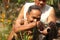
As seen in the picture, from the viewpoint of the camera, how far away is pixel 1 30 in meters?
5.00

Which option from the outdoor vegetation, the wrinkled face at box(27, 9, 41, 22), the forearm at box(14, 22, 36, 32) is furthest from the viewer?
the outdoor vegetation

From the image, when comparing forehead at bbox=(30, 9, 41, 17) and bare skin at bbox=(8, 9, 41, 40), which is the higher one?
forehead at bbox=(30, 9, 41, 17)

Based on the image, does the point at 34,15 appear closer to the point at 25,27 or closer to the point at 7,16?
the point at 25,27

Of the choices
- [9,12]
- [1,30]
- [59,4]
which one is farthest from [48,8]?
[59,4]

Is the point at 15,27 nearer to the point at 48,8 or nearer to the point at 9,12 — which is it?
the point at 48,8

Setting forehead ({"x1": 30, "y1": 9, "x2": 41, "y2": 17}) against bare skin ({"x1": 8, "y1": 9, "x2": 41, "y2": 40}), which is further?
forehead ({"x1": 30, "y1": 9, "x2": 41, "y2": 17})

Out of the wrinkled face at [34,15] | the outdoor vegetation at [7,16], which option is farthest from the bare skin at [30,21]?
the outdoor vegetation at [7,16]

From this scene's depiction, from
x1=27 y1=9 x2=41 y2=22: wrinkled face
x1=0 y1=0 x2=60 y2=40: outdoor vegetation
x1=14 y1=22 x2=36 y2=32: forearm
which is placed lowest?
x1=0 y1=0 x2=60 y2=40: outdoor vegetation

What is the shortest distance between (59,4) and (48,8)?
5064 mm

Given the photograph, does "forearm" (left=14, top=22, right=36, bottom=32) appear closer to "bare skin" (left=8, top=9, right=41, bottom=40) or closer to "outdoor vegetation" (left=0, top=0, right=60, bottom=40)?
"bare skin" (left=8, top=9, right=41, bottom=40)

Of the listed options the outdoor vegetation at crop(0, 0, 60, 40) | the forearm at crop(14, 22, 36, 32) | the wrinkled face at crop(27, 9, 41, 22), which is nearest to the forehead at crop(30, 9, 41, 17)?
the wrinkled face at crop(27, 9, 41, 22)

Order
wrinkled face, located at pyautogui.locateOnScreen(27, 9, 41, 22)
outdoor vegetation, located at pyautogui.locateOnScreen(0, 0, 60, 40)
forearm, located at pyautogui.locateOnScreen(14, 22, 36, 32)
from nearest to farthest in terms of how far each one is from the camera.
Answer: forearm, located at pyautogui.locateOnScreen(14, 22, 36, 32)
wrinkled face, located at pyautogui.locateOnScreen(27, 9, 41, 22)
outdoor vegetation, located at pyautogui.locateOnScreen(0, 0, 60, 40)

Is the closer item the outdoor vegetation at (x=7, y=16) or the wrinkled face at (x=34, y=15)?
the wrinkled face at (x=34, y=15)

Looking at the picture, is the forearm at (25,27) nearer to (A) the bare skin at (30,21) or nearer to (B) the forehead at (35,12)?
(A) the bare skin at (30,21)
